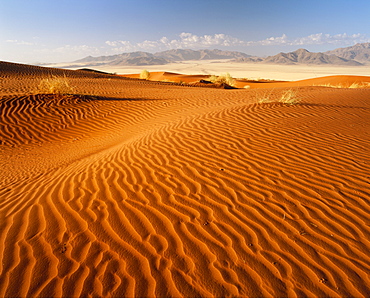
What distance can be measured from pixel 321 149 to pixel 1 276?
17.6 feet

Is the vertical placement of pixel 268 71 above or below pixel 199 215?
below

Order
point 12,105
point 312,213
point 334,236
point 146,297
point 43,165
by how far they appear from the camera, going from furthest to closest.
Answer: point 12,105 → point 43,165 → point 312,213 → point 334,236 → point 146,297

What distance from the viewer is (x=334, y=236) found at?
2805 mm

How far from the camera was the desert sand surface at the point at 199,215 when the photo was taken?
2.29 m

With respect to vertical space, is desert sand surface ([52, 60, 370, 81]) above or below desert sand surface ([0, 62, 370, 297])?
below

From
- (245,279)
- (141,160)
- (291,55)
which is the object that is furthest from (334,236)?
(291,55)

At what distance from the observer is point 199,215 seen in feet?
10.4

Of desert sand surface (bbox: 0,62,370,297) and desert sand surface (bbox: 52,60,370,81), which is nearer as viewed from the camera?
desert sand surface (bbox: 0,62,370,297)

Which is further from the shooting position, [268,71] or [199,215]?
[268,71]

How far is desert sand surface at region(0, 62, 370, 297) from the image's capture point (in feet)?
7.53

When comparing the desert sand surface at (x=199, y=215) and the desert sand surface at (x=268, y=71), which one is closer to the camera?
the desert sand surface at (x=199, y=215)

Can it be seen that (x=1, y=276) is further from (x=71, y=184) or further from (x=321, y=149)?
(x=321, y=149)

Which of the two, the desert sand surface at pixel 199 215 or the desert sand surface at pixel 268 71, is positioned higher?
the desert sand surface at pixel 199 215

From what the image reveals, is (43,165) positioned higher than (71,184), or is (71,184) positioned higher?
(71,184)
